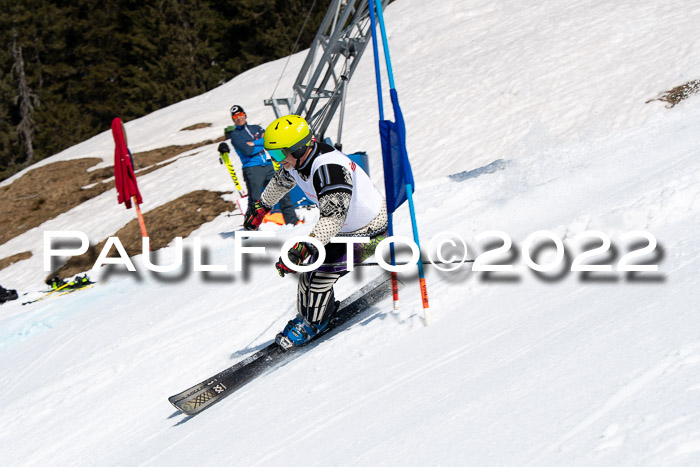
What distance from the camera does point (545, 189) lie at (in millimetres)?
7051

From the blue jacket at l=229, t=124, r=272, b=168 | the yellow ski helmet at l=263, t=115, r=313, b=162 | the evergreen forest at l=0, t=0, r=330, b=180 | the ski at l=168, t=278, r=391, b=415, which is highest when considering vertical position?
the evergreen forest at l=0, t=0, r=330, b=180

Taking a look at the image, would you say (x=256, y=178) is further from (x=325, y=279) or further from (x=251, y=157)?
(x=325, y=279)

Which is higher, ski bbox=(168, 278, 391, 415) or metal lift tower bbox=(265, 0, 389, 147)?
metal lift tower bbox=(265, 0, 389, 147)

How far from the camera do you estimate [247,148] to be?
9500 mm

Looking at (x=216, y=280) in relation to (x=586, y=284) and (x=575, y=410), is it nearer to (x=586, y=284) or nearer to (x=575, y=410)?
(x=586, y=284)

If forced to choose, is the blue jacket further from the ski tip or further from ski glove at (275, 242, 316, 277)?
the ski tip

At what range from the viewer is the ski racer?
436cm

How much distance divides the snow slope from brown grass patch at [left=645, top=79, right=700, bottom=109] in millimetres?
269

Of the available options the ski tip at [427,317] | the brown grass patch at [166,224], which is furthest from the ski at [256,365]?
the brown grass patch at [166,224]

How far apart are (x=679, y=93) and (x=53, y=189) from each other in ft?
56.3

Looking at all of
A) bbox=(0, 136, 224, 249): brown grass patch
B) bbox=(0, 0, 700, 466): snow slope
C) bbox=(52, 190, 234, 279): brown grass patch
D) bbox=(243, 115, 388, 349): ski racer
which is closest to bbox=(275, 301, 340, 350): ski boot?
bbox=(243, 115, 388, 349): ski racer

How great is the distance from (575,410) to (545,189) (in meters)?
5.04

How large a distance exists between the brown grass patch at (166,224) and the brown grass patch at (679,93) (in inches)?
349

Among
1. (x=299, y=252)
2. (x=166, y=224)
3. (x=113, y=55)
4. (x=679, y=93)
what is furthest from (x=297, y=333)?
(x=113, y=55)
